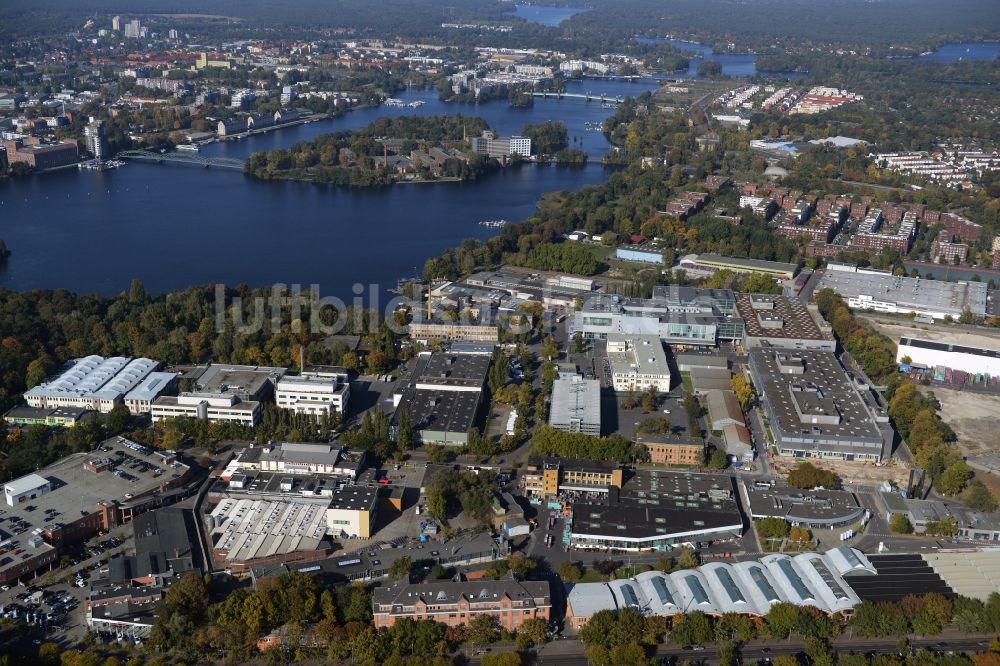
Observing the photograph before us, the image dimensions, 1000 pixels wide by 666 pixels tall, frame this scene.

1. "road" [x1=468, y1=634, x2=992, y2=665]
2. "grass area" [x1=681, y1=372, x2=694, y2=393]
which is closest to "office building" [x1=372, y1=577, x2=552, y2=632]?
"road" [x1=468, y1=634, x2=992, y2=665]

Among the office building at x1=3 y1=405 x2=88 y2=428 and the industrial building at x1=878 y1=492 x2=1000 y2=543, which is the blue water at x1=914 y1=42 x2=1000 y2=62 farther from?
the office building at x1=3 y1=405 x2=88 y2=428

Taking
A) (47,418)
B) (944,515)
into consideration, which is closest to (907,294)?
(944,515)

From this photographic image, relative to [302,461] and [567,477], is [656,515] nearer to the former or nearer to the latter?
[567,477]

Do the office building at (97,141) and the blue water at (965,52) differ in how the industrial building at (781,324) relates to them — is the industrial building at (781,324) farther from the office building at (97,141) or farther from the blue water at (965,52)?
the blue water at (965,52)

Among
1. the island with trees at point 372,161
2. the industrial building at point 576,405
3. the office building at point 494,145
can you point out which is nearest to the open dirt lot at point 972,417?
the industrial building at point 576,405

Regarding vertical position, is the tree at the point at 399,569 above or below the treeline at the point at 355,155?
below

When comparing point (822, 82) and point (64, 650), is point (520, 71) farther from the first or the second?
point (64, 650)
